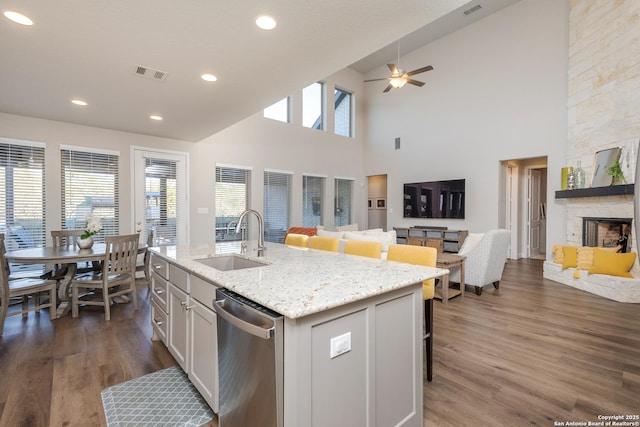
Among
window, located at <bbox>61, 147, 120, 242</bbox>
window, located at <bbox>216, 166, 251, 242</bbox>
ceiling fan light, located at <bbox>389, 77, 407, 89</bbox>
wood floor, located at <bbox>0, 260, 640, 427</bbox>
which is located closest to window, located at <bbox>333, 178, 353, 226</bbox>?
window, located at <bbox>216, 166, 251, 242</bbox>

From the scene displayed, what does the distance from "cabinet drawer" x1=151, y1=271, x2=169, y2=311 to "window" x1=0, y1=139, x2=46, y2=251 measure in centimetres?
306

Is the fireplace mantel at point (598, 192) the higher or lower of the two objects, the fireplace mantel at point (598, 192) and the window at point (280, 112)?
the lower

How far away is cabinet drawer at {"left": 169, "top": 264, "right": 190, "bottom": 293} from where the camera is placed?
6.43ft

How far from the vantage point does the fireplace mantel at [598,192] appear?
4326 millimetres

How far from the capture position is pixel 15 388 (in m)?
2.04

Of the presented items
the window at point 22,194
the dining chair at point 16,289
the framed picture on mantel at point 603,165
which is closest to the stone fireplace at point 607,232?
the framed picture on mantel at point 603,165

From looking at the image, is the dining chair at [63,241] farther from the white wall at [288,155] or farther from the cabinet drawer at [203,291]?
the cabinet drawer at [203,291]

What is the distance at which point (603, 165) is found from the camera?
471cm

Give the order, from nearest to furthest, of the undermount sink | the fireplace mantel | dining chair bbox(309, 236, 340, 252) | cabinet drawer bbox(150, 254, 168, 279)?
the undermount sink → cabinet drawer bbox(150, 254, 168, 279) → dining chair bbox(309, 236, 340, 252) → the fireplace mantel

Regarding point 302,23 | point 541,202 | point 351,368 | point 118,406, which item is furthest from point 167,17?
point 541,202

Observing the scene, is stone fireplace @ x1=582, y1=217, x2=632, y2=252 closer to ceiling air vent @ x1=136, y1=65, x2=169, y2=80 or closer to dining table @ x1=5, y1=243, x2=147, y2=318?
ceiling air vent @ x1=136, y1=65, x2=169, y2=80

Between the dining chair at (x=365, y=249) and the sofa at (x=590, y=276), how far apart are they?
3.68 meters

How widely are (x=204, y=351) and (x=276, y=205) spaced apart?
18.0 ft

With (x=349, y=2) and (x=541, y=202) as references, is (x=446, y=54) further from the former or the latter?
(x=349, y=2)
